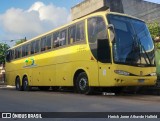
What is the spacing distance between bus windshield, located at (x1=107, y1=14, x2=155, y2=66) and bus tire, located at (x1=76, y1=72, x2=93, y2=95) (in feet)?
6.72

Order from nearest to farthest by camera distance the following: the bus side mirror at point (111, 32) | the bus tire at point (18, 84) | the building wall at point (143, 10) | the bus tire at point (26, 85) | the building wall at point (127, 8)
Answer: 1. the bus side mirror at point (111, 32)
2. the bus tire at point (26, 85)
3. the bus tire at point (18, 84)
4. the building wall at point (127, 8)
5. the building wall at point (143, 10)

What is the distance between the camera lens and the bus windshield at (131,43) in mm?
14203

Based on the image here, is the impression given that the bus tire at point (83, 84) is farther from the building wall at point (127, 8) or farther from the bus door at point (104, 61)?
the building wall at point (127, 8)

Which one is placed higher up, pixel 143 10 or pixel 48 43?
pixel 143 10

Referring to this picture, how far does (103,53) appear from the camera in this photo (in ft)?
47.4

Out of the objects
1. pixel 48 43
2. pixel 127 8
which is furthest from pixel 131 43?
pixel 127 8

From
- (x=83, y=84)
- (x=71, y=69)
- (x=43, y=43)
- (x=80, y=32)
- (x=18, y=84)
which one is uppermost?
(x=43, y=43)

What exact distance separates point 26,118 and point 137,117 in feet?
9.06

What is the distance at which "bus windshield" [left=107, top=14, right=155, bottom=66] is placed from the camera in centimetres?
1420

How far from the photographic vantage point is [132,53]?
1453cm

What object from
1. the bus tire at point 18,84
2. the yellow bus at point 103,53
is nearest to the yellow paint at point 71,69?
the yellow bus at point 103,53

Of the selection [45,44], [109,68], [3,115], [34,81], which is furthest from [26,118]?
[34,81]

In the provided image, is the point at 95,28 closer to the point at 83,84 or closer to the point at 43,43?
the point at 83,84

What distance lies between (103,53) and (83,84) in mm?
1959
